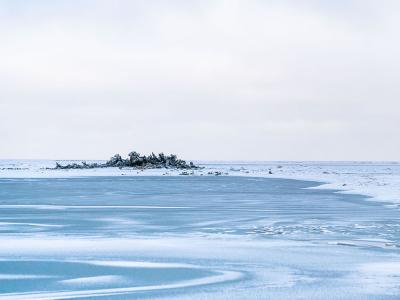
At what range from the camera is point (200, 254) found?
9.00 metres

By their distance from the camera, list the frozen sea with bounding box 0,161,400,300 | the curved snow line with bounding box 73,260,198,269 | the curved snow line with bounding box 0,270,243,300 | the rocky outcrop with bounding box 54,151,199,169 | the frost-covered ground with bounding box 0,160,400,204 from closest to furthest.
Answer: the curved snow line with bounding box 0,270,243,300 → the frozen sea with bounding box 0,161,400,300 → the curved snow line with bounding box 73,260,198,269 → the frost-covered ground with bounding box 0,160,400,204 → the rocky outcrop with bounding box 54,151,199,169

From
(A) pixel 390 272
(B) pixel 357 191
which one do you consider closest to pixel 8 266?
(A) pixel 390 272

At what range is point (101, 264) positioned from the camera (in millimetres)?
8156

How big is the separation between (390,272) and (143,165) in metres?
54.5

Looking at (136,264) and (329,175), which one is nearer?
(136,264)

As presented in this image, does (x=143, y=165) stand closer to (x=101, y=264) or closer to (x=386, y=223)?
(x=386, y=223)

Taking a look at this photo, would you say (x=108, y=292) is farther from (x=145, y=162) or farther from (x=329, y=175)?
(x=145, y=162)

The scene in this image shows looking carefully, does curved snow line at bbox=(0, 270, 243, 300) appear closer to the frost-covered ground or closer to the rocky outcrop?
the frost-covered ground

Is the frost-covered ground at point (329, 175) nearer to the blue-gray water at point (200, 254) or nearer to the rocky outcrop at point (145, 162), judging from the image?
the rocky outcrop at point (145, 162)

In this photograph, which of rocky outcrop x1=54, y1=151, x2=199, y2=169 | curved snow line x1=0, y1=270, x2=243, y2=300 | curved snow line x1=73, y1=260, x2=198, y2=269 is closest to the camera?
curved snow line x1=0, y1=270, x2=243, y2=300

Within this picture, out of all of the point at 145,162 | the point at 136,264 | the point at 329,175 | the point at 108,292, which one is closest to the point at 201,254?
the point at 136,264

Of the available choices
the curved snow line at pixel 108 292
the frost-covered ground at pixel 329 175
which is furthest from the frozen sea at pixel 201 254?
the frost-covered ground at pixel 329 175

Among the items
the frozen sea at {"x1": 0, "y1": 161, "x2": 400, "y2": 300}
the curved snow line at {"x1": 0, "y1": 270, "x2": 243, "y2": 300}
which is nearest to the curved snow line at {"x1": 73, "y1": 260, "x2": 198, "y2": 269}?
the frozen sea at {"x1": 0, "y1": 161, "x2": 400, "y2": 300}

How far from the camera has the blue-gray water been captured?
22.0 feet
